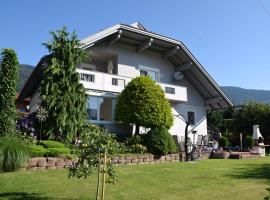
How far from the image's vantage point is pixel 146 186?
376 inches

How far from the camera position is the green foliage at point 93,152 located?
7.38m

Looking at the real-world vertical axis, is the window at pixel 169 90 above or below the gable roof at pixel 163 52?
below

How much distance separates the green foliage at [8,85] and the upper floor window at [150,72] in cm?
1099

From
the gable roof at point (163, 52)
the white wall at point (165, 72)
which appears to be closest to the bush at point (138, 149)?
the gable roof at point (163, 52)

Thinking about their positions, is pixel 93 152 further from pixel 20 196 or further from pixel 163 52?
pixel 163 52

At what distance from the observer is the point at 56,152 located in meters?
13.1

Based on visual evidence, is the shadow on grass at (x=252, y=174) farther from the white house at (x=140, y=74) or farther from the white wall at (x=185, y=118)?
the white wall at (x=185, y=118)

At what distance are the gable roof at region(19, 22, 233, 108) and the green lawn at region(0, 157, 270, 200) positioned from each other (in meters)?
10.4

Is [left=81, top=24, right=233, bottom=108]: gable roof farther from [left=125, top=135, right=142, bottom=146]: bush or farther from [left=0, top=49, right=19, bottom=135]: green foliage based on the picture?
[left=125, top=135, right=142, bottom=146]: bush

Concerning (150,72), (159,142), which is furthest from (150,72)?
(159,142)

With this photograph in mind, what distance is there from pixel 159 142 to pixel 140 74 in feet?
26.2

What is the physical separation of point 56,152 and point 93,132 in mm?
5996

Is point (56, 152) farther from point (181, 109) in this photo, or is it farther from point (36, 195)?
point (181, 109)

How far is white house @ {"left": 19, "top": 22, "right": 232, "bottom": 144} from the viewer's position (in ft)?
67.9
